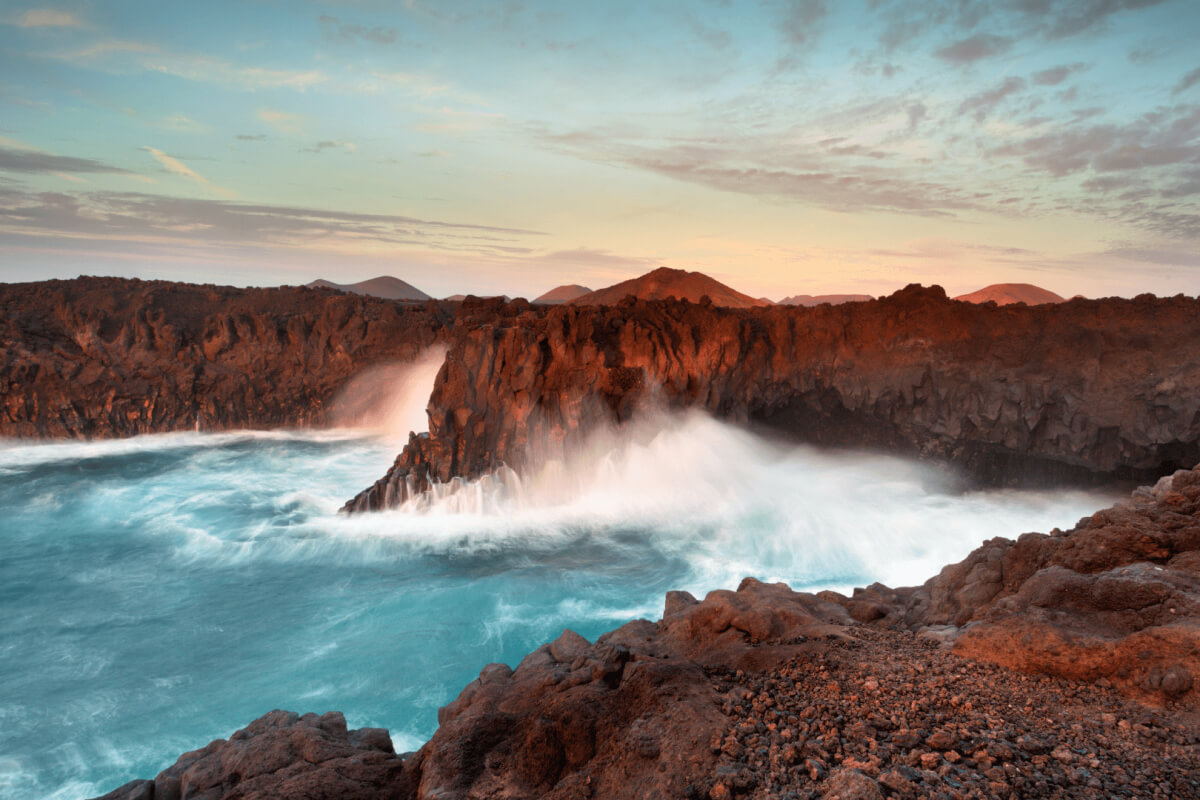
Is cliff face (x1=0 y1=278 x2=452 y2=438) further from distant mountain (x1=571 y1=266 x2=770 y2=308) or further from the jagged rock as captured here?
the jagged rock

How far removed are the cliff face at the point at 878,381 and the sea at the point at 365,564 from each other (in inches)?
41.6

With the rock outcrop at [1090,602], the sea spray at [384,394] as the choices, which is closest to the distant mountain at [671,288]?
the sea spray at [384,394]

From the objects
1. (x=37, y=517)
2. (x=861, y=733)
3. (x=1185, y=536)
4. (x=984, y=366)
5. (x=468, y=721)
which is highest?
(x=984, y=366)

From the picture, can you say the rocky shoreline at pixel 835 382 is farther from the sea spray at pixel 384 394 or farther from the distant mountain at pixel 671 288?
the distant mountain at pixel 671 288

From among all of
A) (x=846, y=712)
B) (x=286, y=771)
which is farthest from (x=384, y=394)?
(x=846, y=712)

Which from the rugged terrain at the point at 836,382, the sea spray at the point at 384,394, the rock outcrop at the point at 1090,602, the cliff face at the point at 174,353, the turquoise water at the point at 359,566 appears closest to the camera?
the rock outcrop at the point at 1090,602

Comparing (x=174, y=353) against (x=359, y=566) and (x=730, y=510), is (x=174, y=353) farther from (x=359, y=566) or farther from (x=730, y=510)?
(x=730, y=510)

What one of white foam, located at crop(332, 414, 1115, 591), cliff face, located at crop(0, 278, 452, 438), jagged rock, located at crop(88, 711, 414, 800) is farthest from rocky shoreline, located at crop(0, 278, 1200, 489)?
jagged rock, located at crop(88, 711, 414, 800)

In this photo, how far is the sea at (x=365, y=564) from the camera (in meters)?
12.0

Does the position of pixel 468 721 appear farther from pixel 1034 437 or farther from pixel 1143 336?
pixel 1143 336

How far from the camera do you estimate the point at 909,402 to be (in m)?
24.9

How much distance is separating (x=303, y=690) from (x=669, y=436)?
49.6 feet

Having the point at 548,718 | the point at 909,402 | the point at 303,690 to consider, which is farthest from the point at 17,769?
the point at 909,402

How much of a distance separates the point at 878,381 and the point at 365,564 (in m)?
20.3
